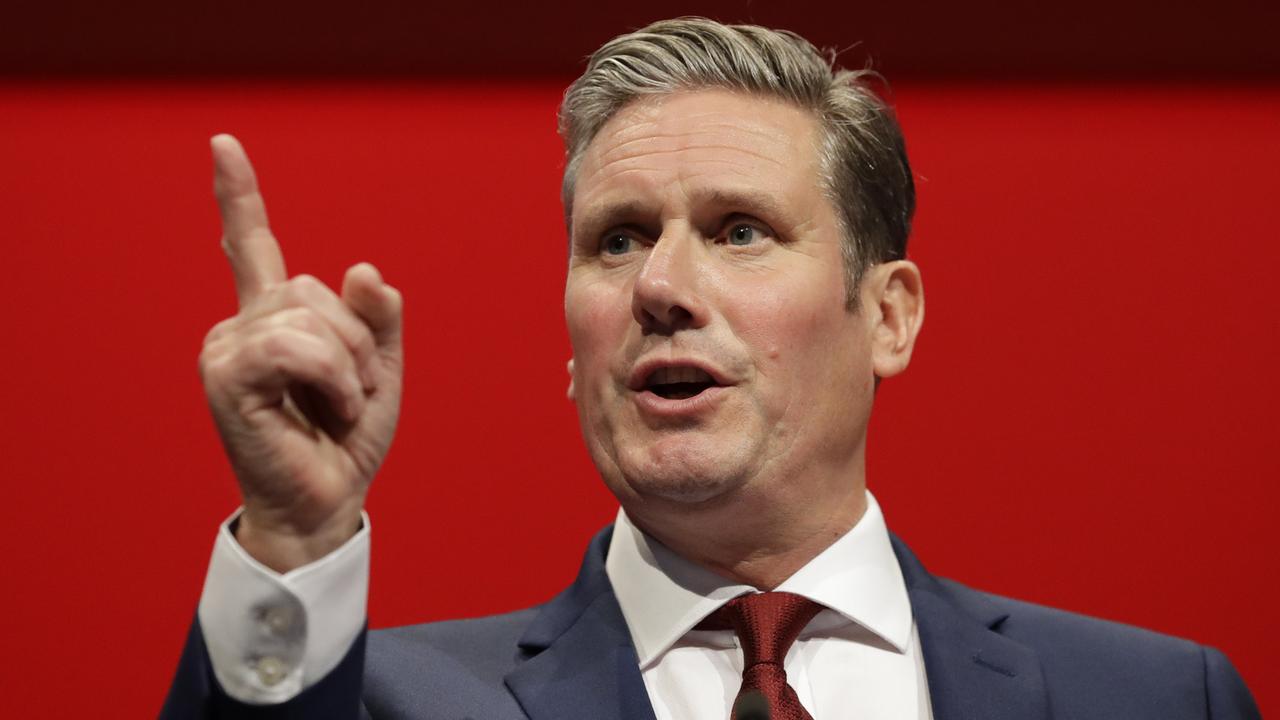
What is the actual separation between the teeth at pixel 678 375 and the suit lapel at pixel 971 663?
435 mm

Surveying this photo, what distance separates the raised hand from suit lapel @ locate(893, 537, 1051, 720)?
31.6 inches

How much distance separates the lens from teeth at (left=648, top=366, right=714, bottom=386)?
172 cm

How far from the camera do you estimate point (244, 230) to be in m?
1.29

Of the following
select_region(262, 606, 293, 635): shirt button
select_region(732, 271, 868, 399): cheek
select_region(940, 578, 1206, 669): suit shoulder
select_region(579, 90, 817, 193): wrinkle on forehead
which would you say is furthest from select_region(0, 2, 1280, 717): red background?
select_region(262, 606, 293, 635): shirt button

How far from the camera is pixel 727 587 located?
1785 mm

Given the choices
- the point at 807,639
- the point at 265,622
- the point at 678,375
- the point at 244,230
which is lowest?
the point at 807,639

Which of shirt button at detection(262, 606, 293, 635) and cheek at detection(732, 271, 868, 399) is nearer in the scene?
shirt button at detection(262, 606, 293, 635)

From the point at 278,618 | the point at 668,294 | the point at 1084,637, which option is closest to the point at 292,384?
the point at 278,618

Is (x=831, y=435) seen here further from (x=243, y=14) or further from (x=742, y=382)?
(x=243, y=14)

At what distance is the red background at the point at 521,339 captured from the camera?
219cm

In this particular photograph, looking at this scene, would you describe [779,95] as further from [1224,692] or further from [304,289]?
[1224,692]

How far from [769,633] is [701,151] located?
599 millimetres

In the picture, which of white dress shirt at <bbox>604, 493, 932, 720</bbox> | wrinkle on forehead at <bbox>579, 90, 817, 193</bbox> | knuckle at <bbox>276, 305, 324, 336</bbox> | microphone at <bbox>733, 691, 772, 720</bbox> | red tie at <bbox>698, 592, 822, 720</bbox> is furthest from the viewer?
wrinkle on forehead at <bbox>579, 90, 817, 193</bbox>

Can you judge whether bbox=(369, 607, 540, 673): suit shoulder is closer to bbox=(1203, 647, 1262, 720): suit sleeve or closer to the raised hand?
the raised hand
